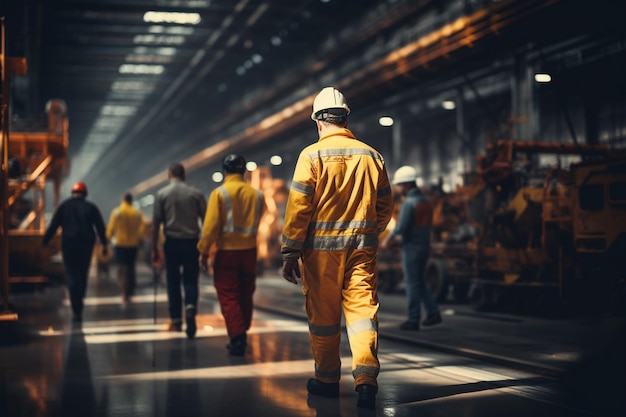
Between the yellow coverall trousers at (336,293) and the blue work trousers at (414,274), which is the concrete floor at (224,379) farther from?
the yellow coverall trousers at (336,293)

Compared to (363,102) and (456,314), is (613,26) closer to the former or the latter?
(456,314)

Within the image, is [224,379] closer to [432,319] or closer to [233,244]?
[233,244]

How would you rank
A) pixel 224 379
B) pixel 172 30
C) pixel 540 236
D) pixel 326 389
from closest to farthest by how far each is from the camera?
1. pixel 326 389
2. pixel 224 379
3. pixel 540 236
4. pixel 172 30

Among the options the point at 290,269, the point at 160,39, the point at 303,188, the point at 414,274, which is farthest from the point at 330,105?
the point at 160,39

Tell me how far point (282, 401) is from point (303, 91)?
95.7 ft

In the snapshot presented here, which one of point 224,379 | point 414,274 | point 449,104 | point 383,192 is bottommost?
point 224,379

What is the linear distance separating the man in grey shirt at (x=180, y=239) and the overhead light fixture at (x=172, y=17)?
60.4 feet

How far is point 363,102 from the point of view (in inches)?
899

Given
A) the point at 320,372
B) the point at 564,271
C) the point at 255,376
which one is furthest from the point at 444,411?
the point at 564,271

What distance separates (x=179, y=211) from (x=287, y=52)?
25701mm

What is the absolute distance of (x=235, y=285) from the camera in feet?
27.8

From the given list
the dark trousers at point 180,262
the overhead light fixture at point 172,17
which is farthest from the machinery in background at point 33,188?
the dark trousers at point 180,262

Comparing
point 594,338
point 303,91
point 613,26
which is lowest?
point 594,338

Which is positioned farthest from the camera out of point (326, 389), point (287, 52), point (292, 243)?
point (287, 52)
